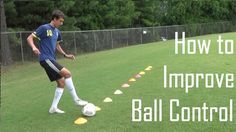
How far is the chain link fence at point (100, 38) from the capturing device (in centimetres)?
2516

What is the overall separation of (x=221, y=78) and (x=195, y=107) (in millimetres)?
3828

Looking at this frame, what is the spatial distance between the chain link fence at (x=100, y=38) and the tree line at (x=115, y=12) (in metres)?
1.78

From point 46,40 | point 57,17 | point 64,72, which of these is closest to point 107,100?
point 64,72

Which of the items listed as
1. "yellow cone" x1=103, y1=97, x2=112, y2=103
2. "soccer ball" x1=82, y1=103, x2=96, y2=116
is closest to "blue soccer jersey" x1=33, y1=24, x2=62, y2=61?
"soccer ball" x1=82, y1=103, x2=96, y2=116

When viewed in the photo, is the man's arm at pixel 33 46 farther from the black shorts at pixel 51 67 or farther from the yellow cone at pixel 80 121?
the yellow cone at pixel 80 121

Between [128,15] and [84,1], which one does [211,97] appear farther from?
[128,15]

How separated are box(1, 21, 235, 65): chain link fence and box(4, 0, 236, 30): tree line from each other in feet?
5.83

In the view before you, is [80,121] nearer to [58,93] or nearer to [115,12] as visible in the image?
[58,93]

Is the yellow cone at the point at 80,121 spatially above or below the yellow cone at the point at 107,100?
above

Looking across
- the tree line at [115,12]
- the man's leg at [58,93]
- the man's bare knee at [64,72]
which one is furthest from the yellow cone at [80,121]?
the tree line at [115,12]

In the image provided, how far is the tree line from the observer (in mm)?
29922

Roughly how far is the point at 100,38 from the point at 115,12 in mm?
9978

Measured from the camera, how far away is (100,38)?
3400 centimetres

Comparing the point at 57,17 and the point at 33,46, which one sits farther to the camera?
the point at 57,17
